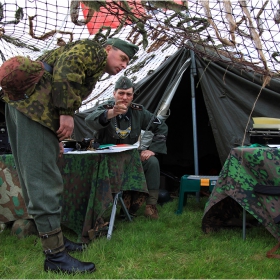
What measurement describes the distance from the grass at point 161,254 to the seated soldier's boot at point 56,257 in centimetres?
4

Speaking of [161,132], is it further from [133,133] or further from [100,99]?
[100,99]

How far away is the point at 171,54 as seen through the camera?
13.1ft

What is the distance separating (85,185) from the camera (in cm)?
240

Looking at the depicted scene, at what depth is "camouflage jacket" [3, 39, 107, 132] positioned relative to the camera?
1.58 m

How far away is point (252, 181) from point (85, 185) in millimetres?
1124

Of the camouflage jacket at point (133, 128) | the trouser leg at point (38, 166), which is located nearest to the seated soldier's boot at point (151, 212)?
the camouflage jacket at point (133, 128)

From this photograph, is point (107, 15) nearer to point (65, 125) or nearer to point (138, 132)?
point (138, 132)

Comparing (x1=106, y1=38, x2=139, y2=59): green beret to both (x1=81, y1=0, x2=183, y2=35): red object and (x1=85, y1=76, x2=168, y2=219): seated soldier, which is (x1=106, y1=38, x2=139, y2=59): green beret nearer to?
(x1=81, y1=0, x2=183, y2=35): red object

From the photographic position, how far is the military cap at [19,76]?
5.12 feet

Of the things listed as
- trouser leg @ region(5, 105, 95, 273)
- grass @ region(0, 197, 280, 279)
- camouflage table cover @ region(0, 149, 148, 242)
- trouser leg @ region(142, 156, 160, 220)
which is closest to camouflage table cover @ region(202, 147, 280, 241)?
grass @ region(0, 197, 280, 279)

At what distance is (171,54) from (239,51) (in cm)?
102

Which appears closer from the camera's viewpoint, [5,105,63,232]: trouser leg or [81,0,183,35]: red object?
[5,105,63,232]: trouser leg

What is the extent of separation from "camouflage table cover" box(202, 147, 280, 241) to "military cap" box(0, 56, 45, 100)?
1325 millimetres

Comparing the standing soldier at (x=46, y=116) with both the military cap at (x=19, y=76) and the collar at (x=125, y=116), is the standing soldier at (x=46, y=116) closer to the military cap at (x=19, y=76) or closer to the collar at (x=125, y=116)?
the military cap at (x=19, y=76)
